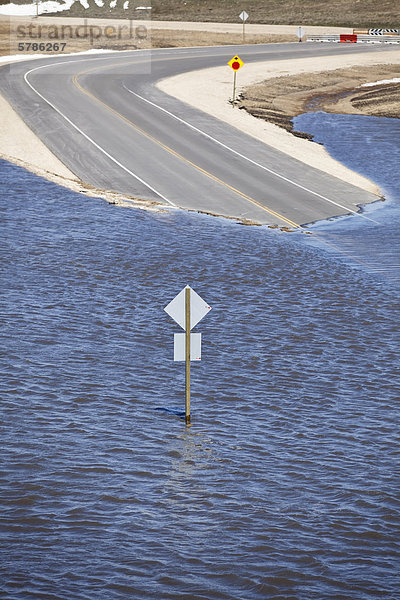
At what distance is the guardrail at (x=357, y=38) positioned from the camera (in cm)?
9938

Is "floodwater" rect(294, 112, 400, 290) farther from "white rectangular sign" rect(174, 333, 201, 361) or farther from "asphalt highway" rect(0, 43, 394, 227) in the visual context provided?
"white rectangular sign" rect(174, 333, 201, 361)

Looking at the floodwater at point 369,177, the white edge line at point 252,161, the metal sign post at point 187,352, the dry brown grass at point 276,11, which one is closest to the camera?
the metal sign post at point 187,352

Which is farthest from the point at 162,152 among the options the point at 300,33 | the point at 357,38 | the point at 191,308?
the point at 357,38

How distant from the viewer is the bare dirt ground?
63.2 meters

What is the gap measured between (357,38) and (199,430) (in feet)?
300

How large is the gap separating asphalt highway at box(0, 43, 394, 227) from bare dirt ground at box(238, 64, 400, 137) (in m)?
7.26

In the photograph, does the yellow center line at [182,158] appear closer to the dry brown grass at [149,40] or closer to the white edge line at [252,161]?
the white edge line at [252,161]

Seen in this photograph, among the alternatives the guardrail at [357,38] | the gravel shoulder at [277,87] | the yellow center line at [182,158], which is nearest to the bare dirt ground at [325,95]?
the gravel shoulder at [277,87]

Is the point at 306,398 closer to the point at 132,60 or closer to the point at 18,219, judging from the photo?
the point at 18,219

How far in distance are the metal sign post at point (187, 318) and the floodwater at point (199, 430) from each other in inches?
49.2

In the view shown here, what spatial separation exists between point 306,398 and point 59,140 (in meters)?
31.4

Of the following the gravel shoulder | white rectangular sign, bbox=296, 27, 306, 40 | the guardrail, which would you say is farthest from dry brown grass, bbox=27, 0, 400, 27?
the gravel shoulder

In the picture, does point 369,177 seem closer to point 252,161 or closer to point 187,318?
point 252,161

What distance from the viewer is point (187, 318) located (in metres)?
16.7
